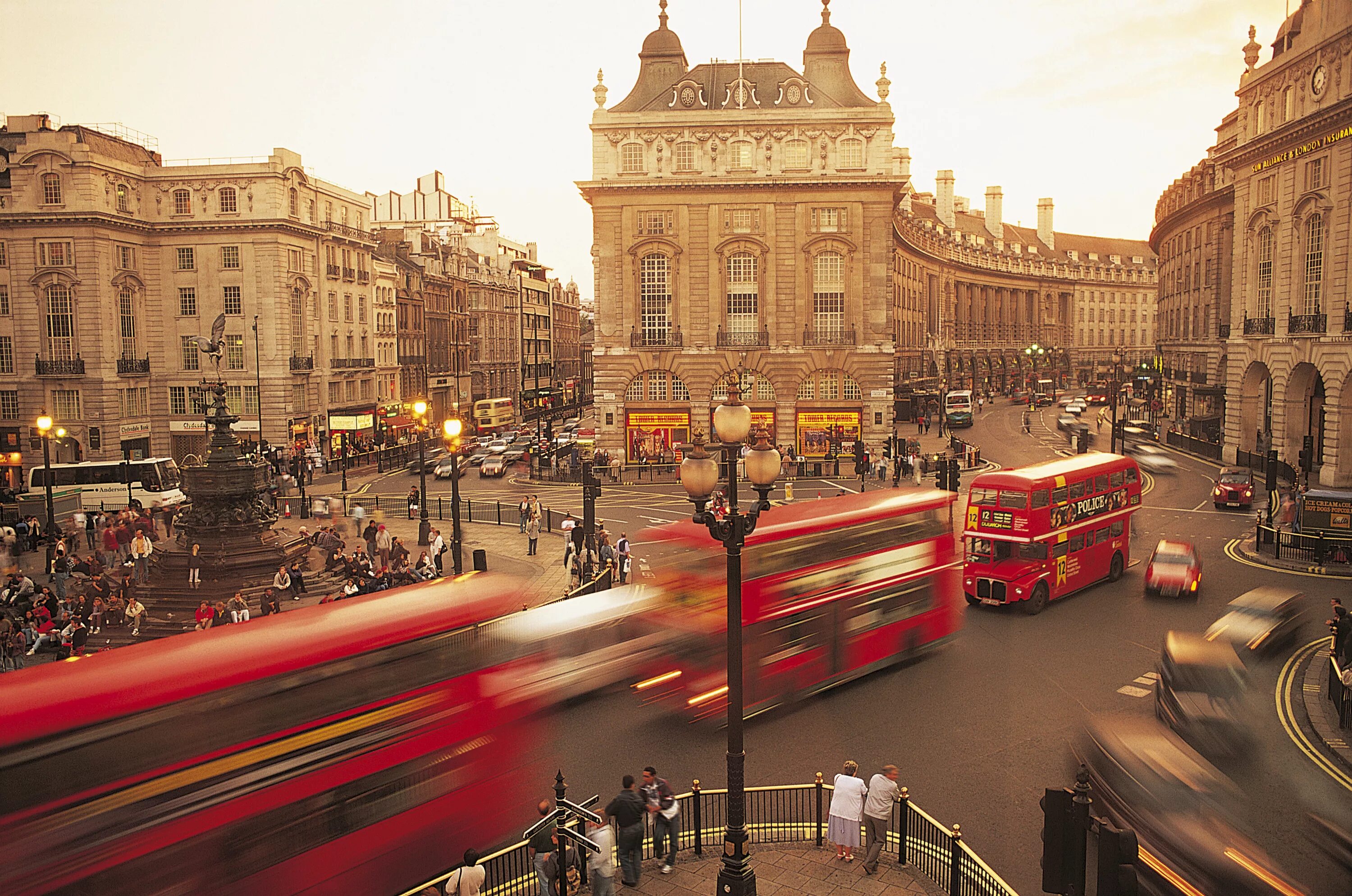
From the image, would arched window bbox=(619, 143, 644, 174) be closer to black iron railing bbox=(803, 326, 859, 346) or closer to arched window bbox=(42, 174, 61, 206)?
black iron railing bbox=(803, 326, 859, 346)

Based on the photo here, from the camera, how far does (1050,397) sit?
107m

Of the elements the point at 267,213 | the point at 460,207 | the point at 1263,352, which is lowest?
the point at 1263,352

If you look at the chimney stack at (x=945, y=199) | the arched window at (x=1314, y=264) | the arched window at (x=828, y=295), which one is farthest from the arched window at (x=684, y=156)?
the chimney stack at (x=945, y=199)

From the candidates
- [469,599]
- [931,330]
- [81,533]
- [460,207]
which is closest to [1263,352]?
[469,599]

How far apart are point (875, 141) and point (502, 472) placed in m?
28.3

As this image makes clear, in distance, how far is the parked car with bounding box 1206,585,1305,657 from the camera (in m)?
17.1

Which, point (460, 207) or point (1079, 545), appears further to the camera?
point (460, 207)

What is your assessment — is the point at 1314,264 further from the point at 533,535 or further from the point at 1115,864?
the point at 1115,864

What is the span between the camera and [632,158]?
182 ft

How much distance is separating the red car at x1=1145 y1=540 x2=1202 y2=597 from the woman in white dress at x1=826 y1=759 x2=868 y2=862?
15191 mm

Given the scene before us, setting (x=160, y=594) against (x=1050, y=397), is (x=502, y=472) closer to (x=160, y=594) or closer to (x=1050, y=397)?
(x=160, y=594)

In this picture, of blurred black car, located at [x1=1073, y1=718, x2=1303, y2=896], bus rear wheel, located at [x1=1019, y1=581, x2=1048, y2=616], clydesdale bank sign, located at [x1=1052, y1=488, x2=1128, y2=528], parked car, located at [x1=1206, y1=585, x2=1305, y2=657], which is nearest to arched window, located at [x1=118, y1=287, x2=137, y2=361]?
bus rear wheel, located at [x1=1019, y1=581, x2=1048, y2=616]

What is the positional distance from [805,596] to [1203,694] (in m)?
5.89

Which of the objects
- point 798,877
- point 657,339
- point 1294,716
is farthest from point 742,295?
point 798,877
